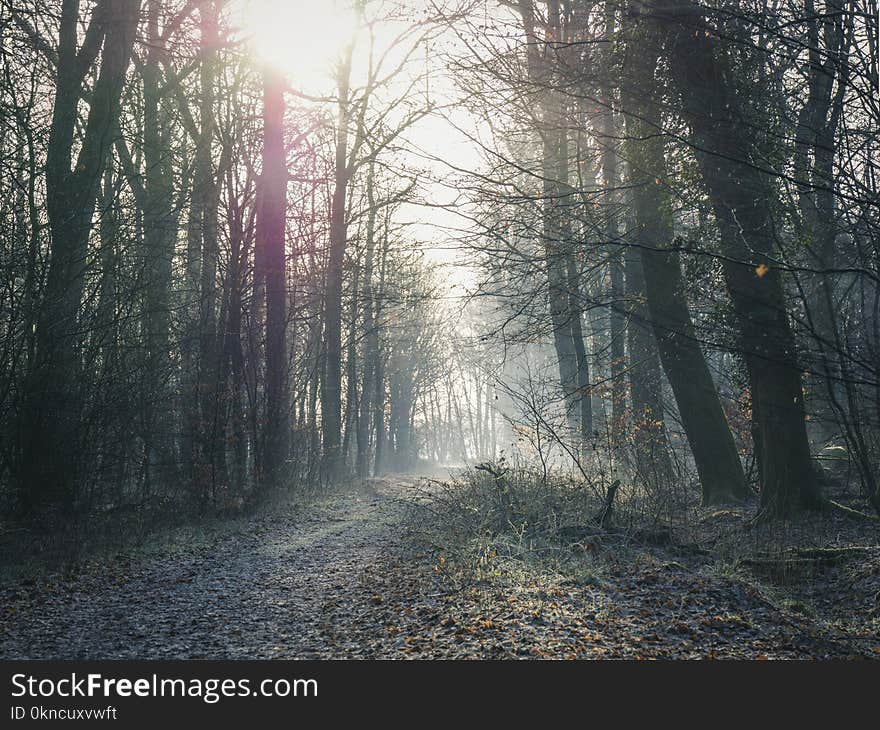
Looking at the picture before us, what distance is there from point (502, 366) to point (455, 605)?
5.29 m

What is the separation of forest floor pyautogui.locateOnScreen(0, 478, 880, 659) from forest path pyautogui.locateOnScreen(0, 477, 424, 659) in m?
0.02

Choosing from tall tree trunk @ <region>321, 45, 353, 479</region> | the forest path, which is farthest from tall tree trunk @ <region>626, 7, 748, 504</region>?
tall tree trunk @ <region>321, 45, 353, 479</region>

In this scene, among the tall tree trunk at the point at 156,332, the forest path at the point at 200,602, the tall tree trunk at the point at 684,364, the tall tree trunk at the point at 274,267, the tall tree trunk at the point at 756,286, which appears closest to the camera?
the forest path at the point at 200,602

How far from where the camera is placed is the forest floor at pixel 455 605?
4.97m

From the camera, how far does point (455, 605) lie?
19.3ft

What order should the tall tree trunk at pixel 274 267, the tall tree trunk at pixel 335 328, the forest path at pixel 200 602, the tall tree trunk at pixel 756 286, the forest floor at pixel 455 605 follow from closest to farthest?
the forest floor at pixel 455 605 < the forest path at pixel 200 602 < the tall tree trunk at pixel 756 286 < the tall tree trunk at pixel 274 267 < the tall tree trunk at pixel 335 328

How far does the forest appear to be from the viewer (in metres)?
5.61

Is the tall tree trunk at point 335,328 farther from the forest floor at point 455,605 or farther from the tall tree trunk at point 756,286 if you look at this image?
the tall tree trunk at point 756,286

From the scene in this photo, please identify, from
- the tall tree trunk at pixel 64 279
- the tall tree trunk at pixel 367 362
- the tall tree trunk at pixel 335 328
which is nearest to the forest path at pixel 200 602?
the tall tree trunk at pixel 64 279

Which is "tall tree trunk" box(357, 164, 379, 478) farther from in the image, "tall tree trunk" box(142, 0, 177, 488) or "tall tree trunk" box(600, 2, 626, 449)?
"tall tree trunk" box(142, 0, 177, 488)

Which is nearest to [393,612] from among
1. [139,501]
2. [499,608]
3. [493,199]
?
[499,608]

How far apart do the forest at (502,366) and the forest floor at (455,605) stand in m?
0.04

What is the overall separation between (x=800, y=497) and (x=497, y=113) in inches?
241

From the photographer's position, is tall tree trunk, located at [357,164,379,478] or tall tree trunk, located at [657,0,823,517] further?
tall tree trunk, located at [357,164,379,478]
